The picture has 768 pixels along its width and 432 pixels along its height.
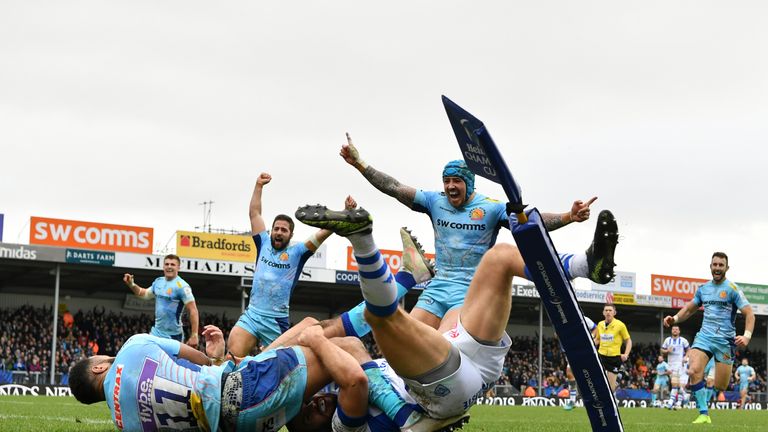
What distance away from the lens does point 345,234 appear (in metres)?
4.93

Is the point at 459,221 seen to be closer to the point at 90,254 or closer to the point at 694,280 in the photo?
the point at 90,254

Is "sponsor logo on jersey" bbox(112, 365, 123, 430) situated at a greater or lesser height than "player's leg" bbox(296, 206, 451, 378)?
lesser

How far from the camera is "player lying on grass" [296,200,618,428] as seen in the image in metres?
5.03

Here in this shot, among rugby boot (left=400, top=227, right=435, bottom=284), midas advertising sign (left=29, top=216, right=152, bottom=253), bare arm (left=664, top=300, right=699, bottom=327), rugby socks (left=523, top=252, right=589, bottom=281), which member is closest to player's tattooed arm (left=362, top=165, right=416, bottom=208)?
rugby boot (left=400, top=227, right=435, bottom=284)

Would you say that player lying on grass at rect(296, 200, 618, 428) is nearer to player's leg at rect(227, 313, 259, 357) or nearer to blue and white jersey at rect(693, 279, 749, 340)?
player's leg at rect(227, 313, 259, 357)

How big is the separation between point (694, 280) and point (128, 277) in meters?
39.3

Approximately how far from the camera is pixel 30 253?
3250 cm

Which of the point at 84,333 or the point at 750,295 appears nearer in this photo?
the point at 84,333

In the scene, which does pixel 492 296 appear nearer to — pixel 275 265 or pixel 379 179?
pixel 379 179

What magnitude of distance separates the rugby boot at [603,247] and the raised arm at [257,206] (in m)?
6.58

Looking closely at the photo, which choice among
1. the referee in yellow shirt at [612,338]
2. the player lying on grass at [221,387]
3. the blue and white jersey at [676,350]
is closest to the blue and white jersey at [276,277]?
the player lying on grass at [221,387]

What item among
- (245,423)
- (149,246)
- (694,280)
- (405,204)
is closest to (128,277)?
(405,204)

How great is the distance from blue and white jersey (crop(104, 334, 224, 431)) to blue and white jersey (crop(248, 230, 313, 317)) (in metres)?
6.33

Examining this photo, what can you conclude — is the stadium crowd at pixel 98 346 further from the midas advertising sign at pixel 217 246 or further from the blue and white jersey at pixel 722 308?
the blue and white jersey at pixel 722 308
